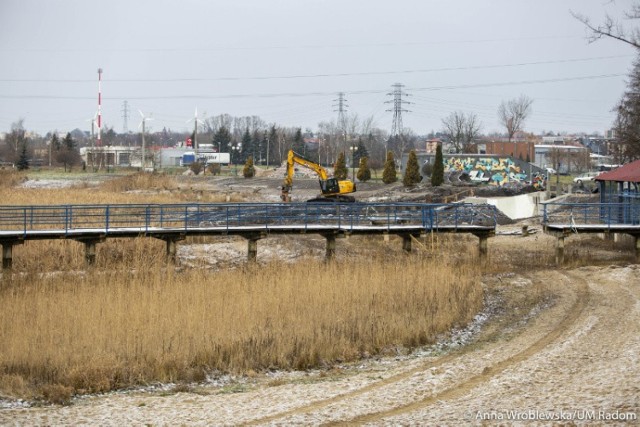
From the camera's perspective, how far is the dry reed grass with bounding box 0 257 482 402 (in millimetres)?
17094

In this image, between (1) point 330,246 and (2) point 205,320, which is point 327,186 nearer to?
(1) point 330,246

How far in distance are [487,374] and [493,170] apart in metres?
57.8

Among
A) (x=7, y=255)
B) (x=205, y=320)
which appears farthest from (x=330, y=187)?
→ (x=205, y=320)

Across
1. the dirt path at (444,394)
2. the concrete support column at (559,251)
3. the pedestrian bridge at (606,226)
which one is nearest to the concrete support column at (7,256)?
the dirt path at (444,394)

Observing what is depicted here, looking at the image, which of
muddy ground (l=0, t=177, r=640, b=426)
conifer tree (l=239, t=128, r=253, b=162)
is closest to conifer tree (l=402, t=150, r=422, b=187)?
muddy ground (l=0, t=177, r=640, b=426)

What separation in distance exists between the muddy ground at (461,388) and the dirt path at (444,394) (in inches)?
0.8

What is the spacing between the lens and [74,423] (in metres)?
13.8

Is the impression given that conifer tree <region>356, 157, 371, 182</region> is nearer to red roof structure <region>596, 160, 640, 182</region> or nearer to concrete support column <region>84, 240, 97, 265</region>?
red roof structure <region>596, 160, 640, 182</region>

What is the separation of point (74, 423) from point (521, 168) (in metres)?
63.8

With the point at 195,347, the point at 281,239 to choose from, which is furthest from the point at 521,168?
the point at 195,347

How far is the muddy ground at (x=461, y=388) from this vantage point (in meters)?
14.1

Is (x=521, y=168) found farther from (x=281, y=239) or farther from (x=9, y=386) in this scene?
(x=9, y=386)

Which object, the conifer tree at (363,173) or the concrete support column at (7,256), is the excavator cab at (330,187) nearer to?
the concrete support column at (7,256)

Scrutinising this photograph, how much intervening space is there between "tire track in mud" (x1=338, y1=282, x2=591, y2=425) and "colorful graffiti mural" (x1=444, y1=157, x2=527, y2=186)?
4917 centimetres
